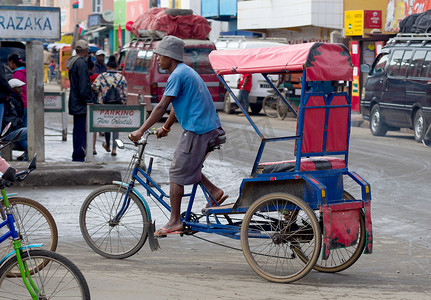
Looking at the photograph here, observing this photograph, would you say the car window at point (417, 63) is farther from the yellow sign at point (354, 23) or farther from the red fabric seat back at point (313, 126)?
the red fabric seat back at point (313, 126)

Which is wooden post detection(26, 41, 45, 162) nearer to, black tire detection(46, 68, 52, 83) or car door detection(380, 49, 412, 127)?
car door detection(380, 49, 412, 127)

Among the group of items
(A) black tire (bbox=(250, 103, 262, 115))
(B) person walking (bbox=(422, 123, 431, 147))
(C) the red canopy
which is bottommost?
(A) black tire (bbox=(250, 103, 262, 115))

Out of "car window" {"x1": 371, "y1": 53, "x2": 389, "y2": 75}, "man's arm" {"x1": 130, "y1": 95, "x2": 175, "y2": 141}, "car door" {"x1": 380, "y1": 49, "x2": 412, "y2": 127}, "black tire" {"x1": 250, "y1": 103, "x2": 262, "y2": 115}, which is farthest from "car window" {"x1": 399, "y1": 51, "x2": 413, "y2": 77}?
"man's arm" {"x1": 130, "y1": 95, "x2": 175, "y2": 141}

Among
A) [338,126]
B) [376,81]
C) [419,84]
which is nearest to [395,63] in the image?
[376,81]

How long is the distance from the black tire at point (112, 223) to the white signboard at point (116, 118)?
5.76 metres

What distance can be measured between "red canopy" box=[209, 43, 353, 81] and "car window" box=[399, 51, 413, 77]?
1255 centimetres

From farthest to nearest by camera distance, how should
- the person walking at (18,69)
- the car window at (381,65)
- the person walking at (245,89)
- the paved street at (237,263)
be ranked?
the person walking at (245,89)
the car window at (381,65)
the person walking at (18,69)
the paved street at (237,263)

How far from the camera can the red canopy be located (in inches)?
265

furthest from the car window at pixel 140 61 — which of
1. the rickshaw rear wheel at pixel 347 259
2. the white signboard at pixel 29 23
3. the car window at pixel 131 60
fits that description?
the rickshaw rear wheel at pixel 347 259

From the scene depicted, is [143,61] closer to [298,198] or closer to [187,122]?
[187,122]

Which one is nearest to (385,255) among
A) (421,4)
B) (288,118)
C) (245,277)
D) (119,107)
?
(245,277)

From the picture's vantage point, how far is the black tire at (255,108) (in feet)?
86.7

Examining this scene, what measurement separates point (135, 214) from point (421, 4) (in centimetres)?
2080

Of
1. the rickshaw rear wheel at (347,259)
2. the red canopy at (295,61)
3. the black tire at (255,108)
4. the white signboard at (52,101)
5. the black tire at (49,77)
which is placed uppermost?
the red canopy at (295,61)
